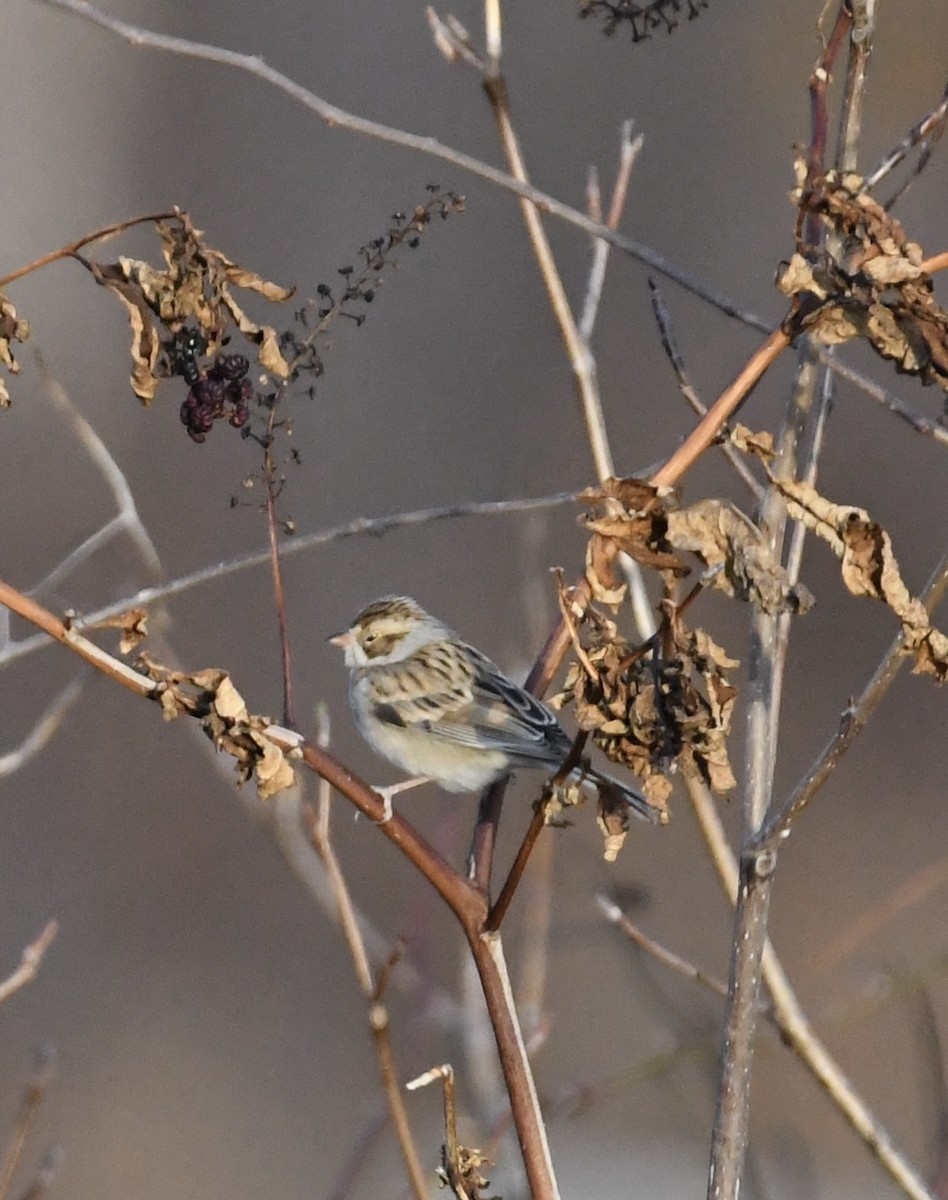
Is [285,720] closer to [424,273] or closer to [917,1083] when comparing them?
[917,1083]

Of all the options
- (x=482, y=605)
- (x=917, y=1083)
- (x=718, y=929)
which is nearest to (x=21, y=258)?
(x=482, y=605)

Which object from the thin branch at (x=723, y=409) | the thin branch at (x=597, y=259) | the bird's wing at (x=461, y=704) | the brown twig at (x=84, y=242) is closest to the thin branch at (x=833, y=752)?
the thin branch at (x=723, y=409)

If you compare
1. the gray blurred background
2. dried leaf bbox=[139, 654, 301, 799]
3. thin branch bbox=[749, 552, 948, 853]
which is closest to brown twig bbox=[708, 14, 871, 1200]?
thin branch bbox=[749, 552, 948, 853]

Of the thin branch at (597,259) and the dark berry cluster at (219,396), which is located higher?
the thin branch at (597,259)

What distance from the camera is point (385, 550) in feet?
28.2

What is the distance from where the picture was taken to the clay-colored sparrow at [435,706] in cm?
373

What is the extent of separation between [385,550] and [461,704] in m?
4.55

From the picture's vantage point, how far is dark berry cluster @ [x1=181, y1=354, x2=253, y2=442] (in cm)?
171

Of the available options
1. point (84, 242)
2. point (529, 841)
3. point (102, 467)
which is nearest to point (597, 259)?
point (102, 467)

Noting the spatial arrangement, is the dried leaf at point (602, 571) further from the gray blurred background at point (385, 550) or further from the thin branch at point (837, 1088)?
the gray blurred background at point (385, 550)

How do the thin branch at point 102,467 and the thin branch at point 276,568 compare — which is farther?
the thin branch at point 102,467

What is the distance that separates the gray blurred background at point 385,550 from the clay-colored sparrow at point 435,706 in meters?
0.85

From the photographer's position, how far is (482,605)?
26.8 feet

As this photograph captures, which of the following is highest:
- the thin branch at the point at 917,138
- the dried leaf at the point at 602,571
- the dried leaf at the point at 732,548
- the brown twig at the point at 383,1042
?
the thin branch at the point at 917,138
